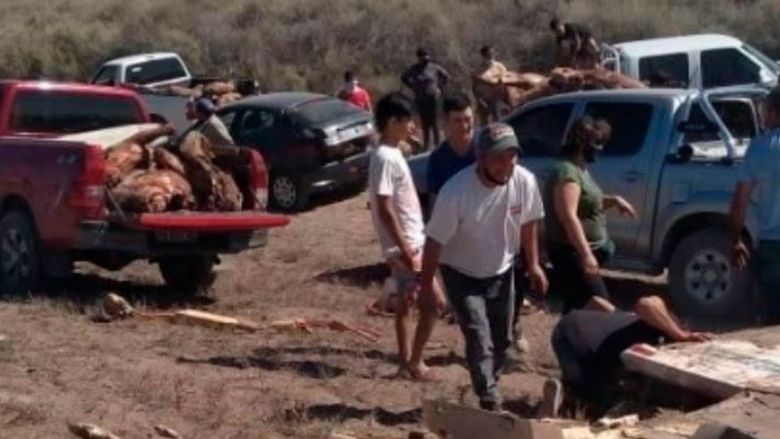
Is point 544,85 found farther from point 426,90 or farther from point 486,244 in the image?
point 486,244

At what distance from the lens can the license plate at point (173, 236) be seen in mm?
13883

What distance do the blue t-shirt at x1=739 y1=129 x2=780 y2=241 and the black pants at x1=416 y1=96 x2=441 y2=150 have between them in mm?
15156

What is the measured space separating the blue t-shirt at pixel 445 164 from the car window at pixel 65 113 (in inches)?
226

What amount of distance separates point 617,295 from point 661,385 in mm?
5969

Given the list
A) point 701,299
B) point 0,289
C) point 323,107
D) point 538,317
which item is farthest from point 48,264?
point 323,107

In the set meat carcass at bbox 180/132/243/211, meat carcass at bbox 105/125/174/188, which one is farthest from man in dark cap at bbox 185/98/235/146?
meat carcass at bbox 180/132/243/211

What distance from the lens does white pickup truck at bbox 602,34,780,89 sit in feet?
71.6

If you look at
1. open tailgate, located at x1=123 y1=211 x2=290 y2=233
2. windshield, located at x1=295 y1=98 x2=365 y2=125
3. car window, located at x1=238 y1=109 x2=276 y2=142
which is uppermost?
open tailgate, located at x1=123 y1=211 x2=290 y2=233

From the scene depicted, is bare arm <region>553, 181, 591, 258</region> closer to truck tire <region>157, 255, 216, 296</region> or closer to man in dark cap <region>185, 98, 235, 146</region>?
truck tire <region>157, 255, 216, 296</region>

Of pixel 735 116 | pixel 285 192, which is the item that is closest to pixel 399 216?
pixel 735 116

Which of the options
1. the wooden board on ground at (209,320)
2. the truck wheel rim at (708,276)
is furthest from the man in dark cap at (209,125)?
the truck wheel rim at (708,276)

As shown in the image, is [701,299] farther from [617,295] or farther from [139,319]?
[139,319]

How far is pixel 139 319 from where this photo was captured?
13414 millimetres

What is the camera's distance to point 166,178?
14.1m
